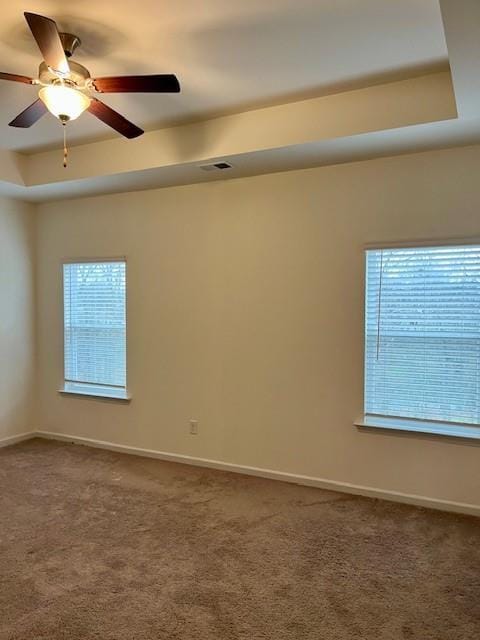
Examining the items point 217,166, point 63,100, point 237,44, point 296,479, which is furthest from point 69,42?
point 296,479

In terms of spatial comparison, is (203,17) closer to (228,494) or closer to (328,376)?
(328,376)

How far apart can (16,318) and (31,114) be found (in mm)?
2869

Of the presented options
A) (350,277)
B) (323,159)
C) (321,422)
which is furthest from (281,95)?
(321,422)

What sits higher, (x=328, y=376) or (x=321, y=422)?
(x=328, y=376)

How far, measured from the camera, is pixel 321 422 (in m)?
3.75

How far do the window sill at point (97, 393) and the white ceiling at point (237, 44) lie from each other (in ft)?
8.65

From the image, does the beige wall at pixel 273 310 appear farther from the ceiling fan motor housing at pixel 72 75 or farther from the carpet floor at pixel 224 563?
the ceiling fan motor housing at pixel 72 75

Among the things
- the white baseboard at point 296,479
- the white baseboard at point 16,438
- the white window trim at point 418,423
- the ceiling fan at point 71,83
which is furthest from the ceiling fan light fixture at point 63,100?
the white baseboard at point 16,438

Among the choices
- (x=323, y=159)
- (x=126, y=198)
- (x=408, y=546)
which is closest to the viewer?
(x=408, y=546)

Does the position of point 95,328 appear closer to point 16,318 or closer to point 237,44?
point 16,318

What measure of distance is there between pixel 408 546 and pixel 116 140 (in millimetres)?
3606

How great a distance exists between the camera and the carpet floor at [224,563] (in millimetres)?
2150

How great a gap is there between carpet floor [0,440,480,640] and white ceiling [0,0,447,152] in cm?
277

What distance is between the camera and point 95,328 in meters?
4.82
